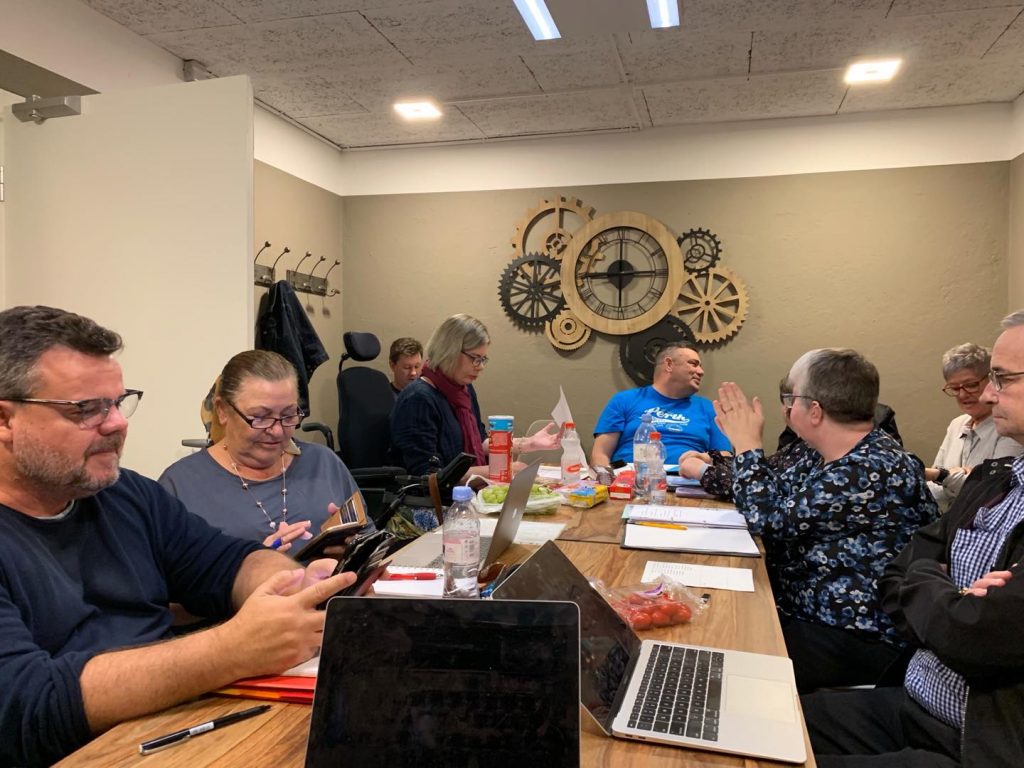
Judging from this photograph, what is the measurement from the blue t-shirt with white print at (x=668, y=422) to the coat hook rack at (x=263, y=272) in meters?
2.15

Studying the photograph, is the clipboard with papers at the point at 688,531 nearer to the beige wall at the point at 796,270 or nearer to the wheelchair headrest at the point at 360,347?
the wheelchair headrest at the point at 360,347

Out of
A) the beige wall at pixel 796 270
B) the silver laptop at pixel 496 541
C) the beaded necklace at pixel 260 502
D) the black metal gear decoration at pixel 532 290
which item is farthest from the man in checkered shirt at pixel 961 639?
the black metal gear decoration at pixel 532 290

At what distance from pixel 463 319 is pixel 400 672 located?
93.3 inches

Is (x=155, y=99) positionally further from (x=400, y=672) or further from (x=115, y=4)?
(x=400, y=672)

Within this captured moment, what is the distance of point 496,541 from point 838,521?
34.5 inches

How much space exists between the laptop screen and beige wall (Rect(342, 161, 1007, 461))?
359 cm

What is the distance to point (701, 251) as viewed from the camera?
4.52 metres

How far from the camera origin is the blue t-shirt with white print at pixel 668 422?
3.66m

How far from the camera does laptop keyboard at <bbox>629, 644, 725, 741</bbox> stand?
960mm

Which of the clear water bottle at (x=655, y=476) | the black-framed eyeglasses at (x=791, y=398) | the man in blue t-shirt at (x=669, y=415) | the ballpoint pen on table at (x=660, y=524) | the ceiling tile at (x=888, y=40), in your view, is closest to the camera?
Result: the black-framed eyeglasses at (x=791, y=398)

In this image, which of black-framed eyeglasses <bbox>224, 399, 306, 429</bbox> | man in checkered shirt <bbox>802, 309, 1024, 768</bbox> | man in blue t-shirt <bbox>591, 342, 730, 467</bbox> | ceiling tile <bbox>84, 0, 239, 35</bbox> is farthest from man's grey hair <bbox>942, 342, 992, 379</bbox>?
ceiling tile <bbox>84, 0, 239, 35</bbox>

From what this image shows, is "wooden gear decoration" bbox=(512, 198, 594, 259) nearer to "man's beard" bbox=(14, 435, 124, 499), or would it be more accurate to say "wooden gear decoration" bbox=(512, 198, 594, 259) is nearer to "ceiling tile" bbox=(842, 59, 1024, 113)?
"ceiling tile" bbox=(842, 59, 1024, 113)

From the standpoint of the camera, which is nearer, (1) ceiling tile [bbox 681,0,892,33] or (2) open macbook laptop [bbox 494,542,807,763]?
(2) open macbook laptop [bbox 494,542,807,763]

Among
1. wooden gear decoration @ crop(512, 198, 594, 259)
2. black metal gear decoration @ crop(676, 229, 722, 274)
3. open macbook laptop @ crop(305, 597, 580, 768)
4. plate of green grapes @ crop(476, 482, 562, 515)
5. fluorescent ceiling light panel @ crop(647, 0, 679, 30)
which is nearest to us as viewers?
open macbook laptop @ crop(305, 597, 580, 768)
